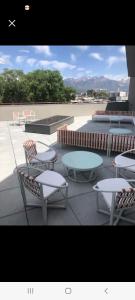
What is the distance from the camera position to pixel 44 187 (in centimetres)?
320

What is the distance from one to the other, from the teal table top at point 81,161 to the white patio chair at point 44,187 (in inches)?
23.8

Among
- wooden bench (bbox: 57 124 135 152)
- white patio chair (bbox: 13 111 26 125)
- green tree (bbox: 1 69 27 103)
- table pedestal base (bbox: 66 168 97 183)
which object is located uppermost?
green tree (bbox: 1 69 27 103)

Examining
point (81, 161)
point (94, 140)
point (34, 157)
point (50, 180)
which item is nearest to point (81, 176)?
point (81, 161)

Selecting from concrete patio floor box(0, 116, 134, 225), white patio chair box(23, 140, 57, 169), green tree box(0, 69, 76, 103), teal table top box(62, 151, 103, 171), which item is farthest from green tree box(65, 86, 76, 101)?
teal table top box(62, 151, 103, 171)

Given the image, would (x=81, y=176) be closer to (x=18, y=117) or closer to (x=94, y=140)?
(x=94, y=140)

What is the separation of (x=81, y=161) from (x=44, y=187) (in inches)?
53.4

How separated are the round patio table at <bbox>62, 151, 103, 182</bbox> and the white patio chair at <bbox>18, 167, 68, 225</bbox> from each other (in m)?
0.57

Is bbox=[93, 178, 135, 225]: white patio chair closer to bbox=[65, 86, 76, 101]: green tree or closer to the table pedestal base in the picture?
the table pedestal base

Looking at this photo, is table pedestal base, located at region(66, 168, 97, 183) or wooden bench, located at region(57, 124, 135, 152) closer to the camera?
table pedestal base, located at region(66, 168, 97, 183)

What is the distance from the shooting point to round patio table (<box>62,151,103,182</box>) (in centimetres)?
402
